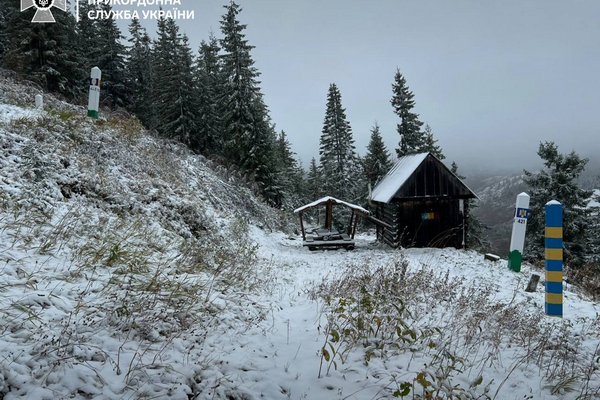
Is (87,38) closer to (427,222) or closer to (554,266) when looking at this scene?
(427,222)

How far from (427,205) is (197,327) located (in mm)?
14935

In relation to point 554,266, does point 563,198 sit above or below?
above

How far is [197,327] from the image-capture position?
11.1ft

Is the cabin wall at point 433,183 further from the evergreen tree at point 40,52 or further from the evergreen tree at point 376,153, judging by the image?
the evergreen tree at point 40,52

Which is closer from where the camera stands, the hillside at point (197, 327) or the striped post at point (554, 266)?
the hillside at point (197, 327)

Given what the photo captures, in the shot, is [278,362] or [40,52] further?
[40,52]

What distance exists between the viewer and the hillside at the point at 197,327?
2.47 metres

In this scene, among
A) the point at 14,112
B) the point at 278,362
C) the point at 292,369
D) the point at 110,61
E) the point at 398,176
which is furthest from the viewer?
the point at 110,61

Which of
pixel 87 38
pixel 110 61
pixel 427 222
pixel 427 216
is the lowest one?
pixel 427 222

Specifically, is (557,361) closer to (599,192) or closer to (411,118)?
(411,118)

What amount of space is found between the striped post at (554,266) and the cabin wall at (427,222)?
10.0 metres

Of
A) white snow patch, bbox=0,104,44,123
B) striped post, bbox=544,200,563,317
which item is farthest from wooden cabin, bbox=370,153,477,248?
white snow patch, bbox=0,104,44,123

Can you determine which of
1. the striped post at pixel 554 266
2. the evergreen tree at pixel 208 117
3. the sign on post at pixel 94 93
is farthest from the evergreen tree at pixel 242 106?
the striped post at pixel 554 266

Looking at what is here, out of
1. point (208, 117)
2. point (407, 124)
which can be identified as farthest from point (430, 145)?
point (208, 117)
